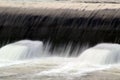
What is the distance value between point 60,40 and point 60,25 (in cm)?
56

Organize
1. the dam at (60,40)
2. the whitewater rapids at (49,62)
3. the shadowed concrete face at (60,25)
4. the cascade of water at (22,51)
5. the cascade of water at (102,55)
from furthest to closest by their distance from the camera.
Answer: the cascade of water at (22,51) → the shadowed concrete face at (60,25) → the cascade of water at (102,55) → the dam at (60,40) → the whitewater rapids at (49,62)

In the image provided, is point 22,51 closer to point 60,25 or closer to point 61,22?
point 60,25

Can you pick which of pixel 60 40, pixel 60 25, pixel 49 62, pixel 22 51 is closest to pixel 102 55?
pixel 49 62

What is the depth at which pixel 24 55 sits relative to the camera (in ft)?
48.2

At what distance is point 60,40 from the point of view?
49.2 ft

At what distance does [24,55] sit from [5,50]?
2.59 feet

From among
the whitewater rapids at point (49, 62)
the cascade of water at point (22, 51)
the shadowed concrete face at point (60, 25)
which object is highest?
the shadowed concrete face at point (60, 25)

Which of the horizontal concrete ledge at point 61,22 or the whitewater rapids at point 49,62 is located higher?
the horizontal concrete ledge at point 61,22

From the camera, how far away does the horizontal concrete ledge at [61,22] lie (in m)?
14.4

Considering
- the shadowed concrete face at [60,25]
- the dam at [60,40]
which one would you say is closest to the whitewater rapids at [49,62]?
the dam at [60,40]

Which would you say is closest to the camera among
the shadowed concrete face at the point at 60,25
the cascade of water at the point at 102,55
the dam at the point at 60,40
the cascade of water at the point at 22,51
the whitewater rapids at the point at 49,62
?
the whitewater rapids at the point at 49,62

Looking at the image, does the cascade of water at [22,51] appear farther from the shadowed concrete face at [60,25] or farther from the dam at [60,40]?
the shadowed concrete face at [60,25]

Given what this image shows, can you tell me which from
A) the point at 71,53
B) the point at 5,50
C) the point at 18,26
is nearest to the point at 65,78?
the point at 71,53

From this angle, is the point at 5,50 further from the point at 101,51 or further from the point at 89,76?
the point at 89,76
